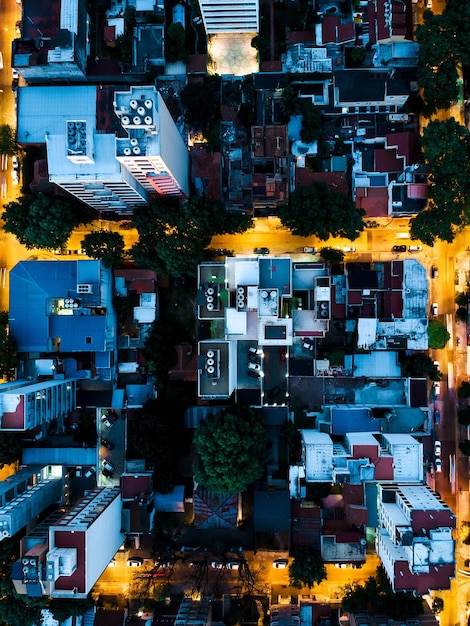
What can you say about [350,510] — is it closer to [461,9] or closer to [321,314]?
[321,314]

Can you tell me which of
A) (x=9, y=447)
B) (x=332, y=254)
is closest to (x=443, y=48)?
(x=332, y=254)

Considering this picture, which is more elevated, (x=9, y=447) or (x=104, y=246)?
(x=104, y=246)

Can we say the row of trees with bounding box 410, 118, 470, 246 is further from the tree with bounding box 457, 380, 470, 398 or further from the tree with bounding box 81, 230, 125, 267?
the tree with bounding box 81, 230, 125, 267

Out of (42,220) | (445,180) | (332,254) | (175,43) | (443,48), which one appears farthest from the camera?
(175,43)

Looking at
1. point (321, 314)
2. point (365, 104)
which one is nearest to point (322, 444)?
point (321, 314)

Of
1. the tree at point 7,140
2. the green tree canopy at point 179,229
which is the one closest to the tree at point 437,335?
the green tree canopy at point 179,229

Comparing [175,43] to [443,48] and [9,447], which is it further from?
[9,447]
